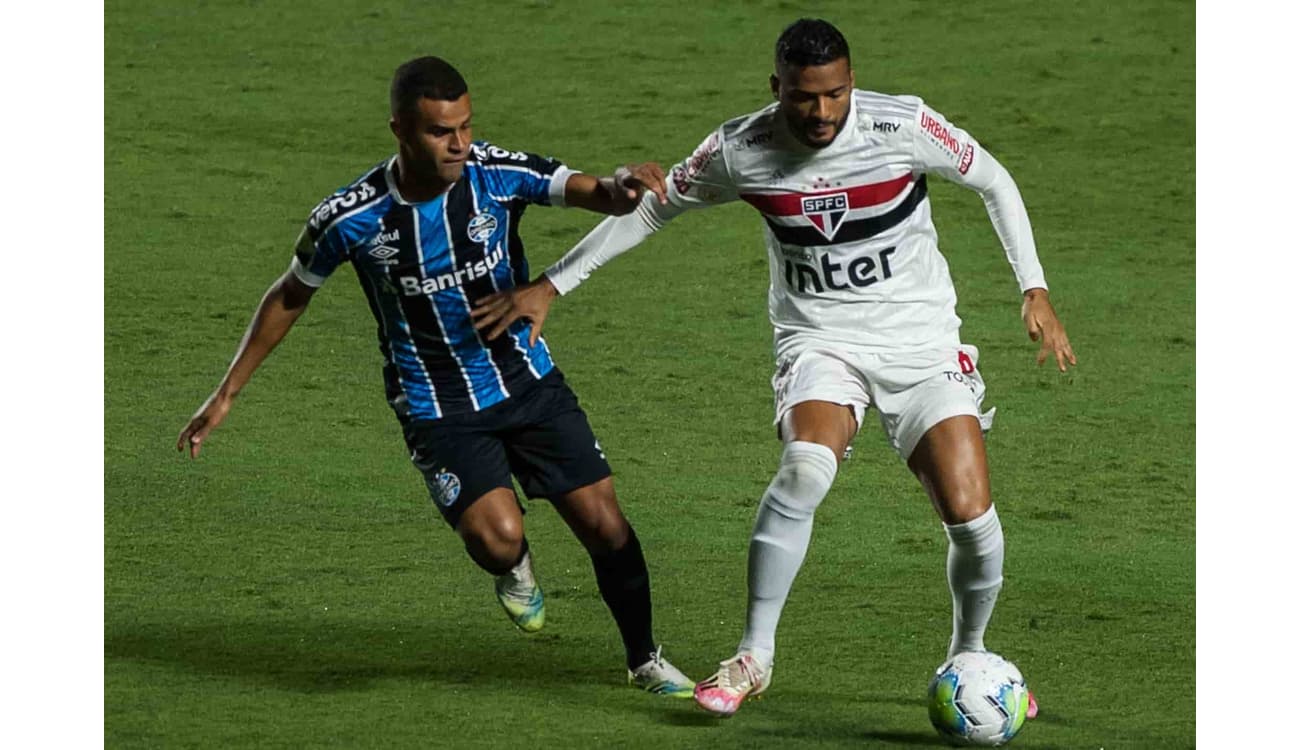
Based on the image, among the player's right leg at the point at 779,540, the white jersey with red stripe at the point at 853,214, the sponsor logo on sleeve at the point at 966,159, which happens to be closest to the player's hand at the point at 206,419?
the white jersey with red stripe at the point at 853,214

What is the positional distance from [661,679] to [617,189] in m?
1.32

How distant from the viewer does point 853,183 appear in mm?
5285

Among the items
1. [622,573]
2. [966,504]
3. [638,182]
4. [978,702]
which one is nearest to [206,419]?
[622,573]

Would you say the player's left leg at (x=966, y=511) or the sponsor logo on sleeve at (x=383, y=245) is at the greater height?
the sponsor logo on sleeve at (x=383, y=245)

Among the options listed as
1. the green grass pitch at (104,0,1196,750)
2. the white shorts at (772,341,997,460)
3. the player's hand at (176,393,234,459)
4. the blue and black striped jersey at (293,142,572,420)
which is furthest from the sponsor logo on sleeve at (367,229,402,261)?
the green grass pitch at (104,0,1196,750)

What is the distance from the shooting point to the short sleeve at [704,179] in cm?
539

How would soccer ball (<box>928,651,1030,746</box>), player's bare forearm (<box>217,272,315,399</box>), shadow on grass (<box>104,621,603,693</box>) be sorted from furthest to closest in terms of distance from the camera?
1. shadow on grass (<box>104,621,603,693</box>)
2. player's bare forearm (<box>217,272,315,399</box>)
3. soccer ball (<box>928,651,1030,746</box>)

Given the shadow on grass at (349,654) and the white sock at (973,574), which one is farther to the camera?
the shadow on grass at (349,654)

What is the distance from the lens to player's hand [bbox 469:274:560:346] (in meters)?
5.34

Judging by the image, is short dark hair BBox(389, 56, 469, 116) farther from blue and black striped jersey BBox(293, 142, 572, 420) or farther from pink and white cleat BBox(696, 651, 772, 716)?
pink and white cleat BBox(696, 651, 772, 716)

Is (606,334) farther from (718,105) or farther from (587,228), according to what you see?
(718,105)

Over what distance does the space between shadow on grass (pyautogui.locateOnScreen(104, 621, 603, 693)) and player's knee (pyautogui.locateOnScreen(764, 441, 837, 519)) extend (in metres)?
0.90

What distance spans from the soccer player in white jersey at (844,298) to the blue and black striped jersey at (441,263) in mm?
101

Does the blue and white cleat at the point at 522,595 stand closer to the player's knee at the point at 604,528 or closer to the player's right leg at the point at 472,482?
the player's right leg at the point at 472,482
